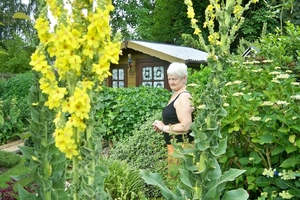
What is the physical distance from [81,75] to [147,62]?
1030cm

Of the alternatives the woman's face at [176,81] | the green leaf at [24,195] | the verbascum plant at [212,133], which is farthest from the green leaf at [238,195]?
the woman's face at [176,81]

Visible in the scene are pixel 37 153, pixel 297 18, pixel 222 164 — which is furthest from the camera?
pixel 297 18

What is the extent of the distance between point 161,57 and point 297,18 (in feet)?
17.4

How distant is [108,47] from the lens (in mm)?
1176

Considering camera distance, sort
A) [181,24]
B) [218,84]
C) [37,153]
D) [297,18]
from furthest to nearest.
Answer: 1. [181,24]
2. [297,18]
3. [218,84]
4. [37,153]

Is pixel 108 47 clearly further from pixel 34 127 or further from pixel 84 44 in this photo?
pixel 34 127

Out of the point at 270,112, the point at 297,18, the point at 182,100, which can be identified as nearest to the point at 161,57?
the point at 297,18

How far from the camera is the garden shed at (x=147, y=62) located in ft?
35.1

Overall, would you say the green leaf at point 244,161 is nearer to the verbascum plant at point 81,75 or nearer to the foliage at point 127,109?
the verbascum plant at point 81,75

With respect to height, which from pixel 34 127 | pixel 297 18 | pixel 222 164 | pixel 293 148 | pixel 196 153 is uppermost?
pixel 297 18

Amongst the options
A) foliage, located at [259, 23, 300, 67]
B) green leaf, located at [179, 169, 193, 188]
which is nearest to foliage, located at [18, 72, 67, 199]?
green leaf, located at [179, 169, 193, 188]

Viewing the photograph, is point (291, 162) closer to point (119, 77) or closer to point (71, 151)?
point (71, 151)

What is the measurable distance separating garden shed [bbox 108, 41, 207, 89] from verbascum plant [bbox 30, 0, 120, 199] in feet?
30.6

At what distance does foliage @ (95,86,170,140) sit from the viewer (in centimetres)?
697
